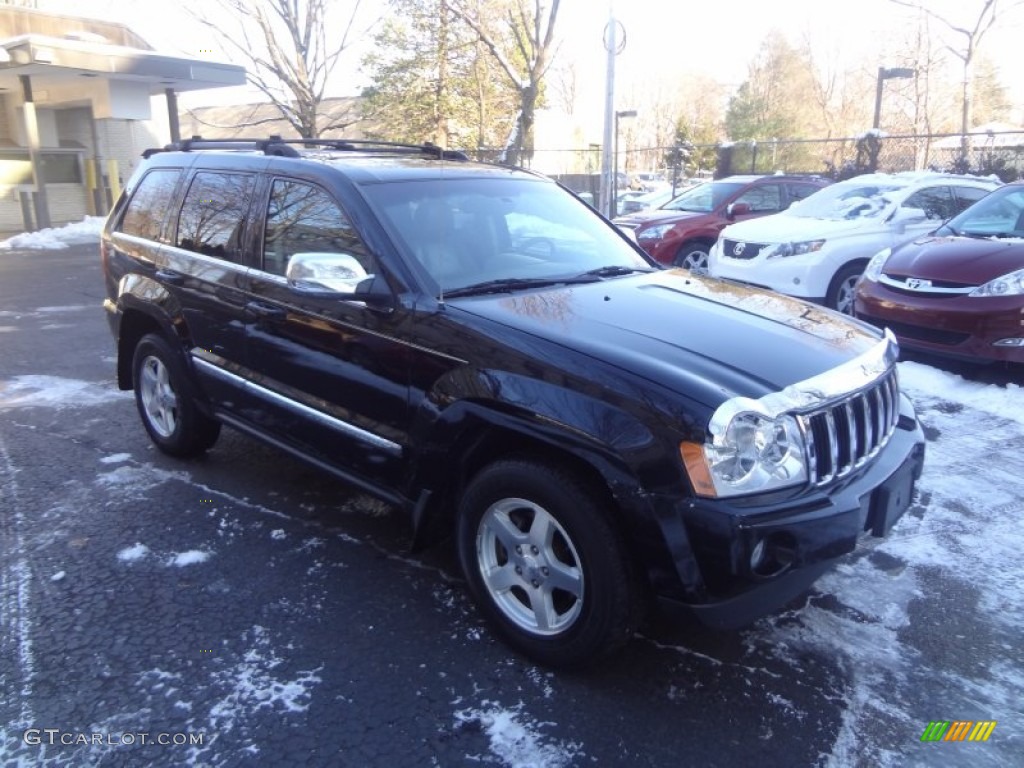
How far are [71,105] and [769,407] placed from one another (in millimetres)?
25946

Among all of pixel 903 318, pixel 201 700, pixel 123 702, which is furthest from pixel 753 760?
pixel 903 318

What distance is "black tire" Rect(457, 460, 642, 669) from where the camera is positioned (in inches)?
106

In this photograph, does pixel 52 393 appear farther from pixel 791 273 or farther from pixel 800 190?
pixel 800 190

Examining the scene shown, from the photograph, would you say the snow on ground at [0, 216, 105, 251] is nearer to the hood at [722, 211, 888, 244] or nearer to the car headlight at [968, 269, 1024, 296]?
the hood at [722, 211, 888, 244]

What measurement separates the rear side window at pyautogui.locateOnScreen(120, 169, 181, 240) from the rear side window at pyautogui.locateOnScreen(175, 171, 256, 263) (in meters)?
0.28

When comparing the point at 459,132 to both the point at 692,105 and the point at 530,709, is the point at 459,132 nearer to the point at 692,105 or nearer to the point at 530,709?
the point at 530,709

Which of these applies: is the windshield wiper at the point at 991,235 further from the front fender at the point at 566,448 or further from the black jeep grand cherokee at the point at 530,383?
the front fender at the point at 566,448

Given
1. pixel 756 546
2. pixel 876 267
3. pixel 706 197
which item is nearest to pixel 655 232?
pixel 706 197

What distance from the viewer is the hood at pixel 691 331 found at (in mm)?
2730

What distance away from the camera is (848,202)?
31.5 ft

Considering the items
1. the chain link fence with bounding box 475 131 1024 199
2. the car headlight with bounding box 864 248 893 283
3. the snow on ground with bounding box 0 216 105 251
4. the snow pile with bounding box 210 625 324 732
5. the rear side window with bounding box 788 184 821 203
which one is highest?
the chain link fence with bounding box 475 131 1024 199

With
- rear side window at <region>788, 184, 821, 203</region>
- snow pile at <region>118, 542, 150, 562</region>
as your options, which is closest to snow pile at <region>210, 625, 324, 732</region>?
snow pile at <region>118, 542, 150, 562</region>

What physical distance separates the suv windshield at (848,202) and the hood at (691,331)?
618 centimetres

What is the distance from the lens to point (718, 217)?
11.1 meters
